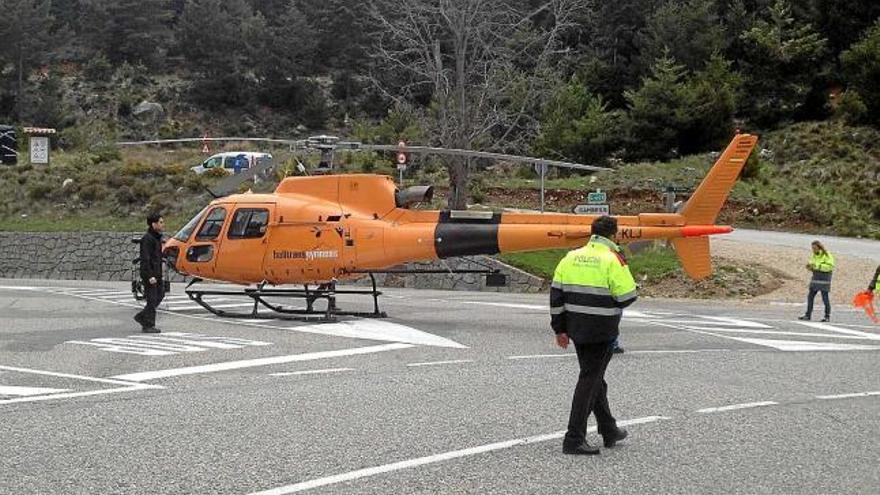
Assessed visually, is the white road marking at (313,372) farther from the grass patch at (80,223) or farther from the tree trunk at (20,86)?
the tree trunk at (20,86)

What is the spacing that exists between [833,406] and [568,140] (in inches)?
1426

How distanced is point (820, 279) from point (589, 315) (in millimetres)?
12724

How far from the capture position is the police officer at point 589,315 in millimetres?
7074

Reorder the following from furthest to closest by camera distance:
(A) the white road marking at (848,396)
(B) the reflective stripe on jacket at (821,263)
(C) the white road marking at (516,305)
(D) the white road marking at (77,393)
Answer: (C) the white road marking at (516,305)
(B) the reflective stripe on jacket at (821,263)
(A) the white road marking at (848,396)
(D) the white road marking at (77,393)

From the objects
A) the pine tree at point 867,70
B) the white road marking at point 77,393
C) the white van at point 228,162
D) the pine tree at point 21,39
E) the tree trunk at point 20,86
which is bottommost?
the white road marking at point 77,393

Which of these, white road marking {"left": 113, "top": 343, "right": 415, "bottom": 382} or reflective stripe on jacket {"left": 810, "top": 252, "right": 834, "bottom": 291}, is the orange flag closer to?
reflective stripe on jacket {"left": 810, "top": 252, "right": 834, "bottom": 291}

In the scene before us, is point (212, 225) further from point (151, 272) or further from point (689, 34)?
point (689, 34)

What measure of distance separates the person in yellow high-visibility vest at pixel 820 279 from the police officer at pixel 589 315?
39.9 feet

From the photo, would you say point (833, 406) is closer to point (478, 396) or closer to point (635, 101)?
point (478, 396)

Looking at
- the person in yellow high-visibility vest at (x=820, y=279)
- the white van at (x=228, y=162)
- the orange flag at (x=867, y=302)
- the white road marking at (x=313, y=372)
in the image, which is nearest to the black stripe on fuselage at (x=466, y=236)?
the white road marking at (x=313, y=372)

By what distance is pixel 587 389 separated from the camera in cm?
712

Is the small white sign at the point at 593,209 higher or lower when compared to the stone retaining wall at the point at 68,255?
higher

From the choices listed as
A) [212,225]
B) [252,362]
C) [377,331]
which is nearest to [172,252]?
[212,225]

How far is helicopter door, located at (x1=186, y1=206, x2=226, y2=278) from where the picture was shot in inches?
652
